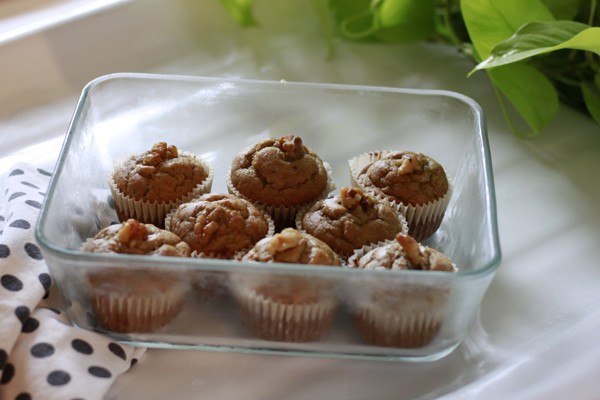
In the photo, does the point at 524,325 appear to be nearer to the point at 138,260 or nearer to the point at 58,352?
the point at 138,260

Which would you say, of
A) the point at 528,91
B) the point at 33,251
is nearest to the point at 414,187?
the point at 528,91

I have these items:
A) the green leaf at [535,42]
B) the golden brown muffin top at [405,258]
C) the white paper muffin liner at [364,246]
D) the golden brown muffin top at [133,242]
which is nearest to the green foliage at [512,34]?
the green leaf at [535,42]

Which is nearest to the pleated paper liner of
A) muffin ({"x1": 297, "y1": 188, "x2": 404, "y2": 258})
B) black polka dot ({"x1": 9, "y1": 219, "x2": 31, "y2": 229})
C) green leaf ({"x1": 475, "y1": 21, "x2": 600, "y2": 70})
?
black polka dot ({"x1": 9, "y1": 219, "x2": 31, "y2": 229})

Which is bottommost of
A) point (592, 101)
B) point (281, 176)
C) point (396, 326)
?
point (592, 101)

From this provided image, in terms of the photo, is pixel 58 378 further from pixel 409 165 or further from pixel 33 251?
pixel 409 165

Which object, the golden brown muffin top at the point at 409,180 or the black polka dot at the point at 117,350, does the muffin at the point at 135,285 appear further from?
the golden brown muffin top at the point at 409,180

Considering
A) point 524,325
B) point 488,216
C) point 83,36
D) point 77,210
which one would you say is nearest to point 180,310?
point 77,210
